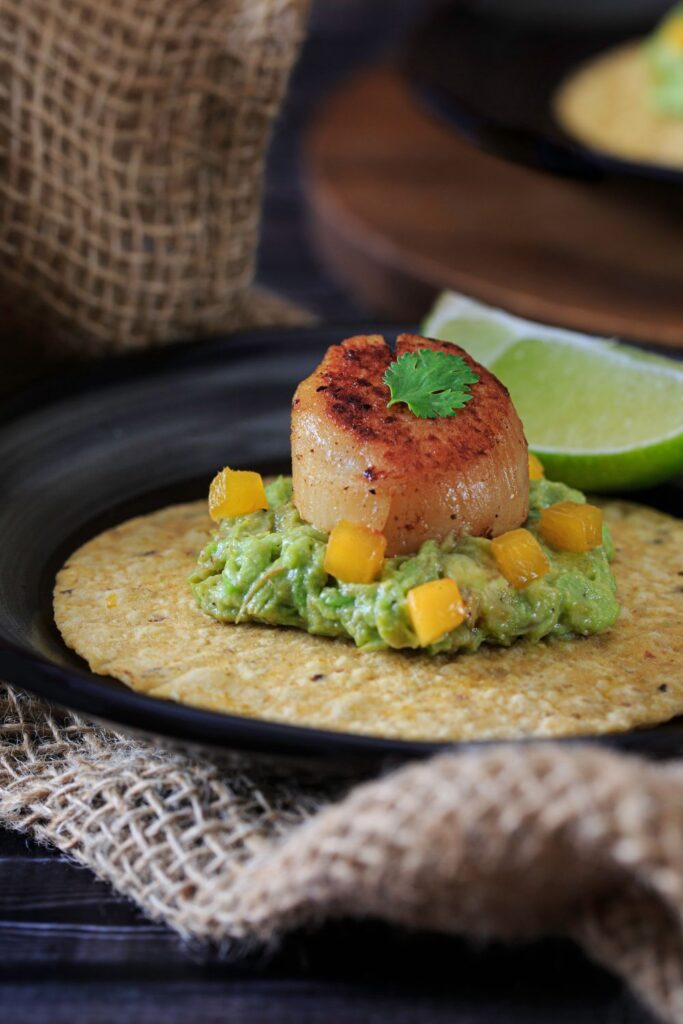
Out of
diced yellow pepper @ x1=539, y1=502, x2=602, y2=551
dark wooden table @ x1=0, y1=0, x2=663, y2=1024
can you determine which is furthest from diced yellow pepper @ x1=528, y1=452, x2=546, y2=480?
dark wooden table @ x1=0, y1=0, x2=663, y2=1024

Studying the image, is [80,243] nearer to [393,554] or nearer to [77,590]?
[77,590]

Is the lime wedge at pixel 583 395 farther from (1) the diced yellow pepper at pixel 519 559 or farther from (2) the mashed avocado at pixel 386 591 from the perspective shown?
(1) the diced yellow pepper at pixel 519 559

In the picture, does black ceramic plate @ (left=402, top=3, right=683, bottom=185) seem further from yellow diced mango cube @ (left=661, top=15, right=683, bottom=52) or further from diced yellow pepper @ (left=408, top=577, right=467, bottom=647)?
diced yellow pepper @ (left=408, top=577, right=467, bottom=647)

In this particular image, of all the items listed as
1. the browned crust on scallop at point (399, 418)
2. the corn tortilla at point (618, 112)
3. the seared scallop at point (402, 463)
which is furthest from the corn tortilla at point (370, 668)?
the corn tortilla at point (618, 112)

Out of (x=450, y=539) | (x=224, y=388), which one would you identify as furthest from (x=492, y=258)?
(x=450, y=539)

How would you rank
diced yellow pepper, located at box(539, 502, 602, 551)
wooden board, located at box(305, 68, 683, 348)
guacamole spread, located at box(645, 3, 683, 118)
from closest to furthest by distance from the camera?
diced yellow pepper, located at box(539, 502, 602, 551) < wooden board, located at box(305, 68, 683, 348) < guacamole spread, located at box(645, 3, 683, 118)
